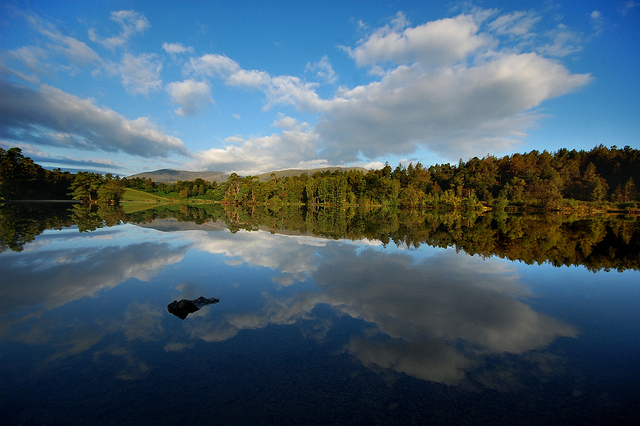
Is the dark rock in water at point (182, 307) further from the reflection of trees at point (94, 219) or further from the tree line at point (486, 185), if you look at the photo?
the tree line at point (486, 185)

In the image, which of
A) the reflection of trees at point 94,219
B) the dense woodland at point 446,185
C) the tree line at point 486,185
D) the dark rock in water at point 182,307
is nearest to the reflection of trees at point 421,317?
the dark rock in water at point 182,307

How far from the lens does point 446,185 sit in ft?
361

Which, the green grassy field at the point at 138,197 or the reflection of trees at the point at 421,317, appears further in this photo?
the green grassy field at the point at 138,197

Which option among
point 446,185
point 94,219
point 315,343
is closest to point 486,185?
point 446,185

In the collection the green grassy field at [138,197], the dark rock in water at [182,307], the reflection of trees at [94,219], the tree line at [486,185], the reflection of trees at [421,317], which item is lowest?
the reflection of trees at [421,317]

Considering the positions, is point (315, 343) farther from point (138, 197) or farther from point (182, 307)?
point (138, 197)

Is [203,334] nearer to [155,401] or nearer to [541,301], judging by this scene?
[155,401]

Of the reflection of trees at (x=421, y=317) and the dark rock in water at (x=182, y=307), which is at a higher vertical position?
the dark rock in water at (x=182, y=307)

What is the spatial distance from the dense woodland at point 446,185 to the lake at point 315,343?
6990cm

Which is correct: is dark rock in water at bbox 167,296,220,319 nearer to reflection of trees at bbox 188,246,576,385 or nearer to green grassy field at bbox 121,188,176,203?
reflection of trees at bbox 188,246,576,385

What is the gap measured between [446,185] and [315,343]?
115 metres

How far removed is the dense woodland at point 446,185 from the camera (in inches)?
2852

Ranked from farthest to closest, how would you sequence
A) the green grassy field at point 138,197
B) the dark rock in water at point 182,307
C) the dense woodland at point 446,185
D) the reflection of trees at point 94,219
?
the green grassy field at point 138,197 → the dense woodland at point 446,185 → the reflection of trees at point 94,219 → the dark rock in water at point 182,307

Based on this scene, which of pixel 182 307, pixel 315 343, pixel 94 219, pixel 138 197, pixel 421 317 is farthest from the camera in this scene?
pixel 138 197
